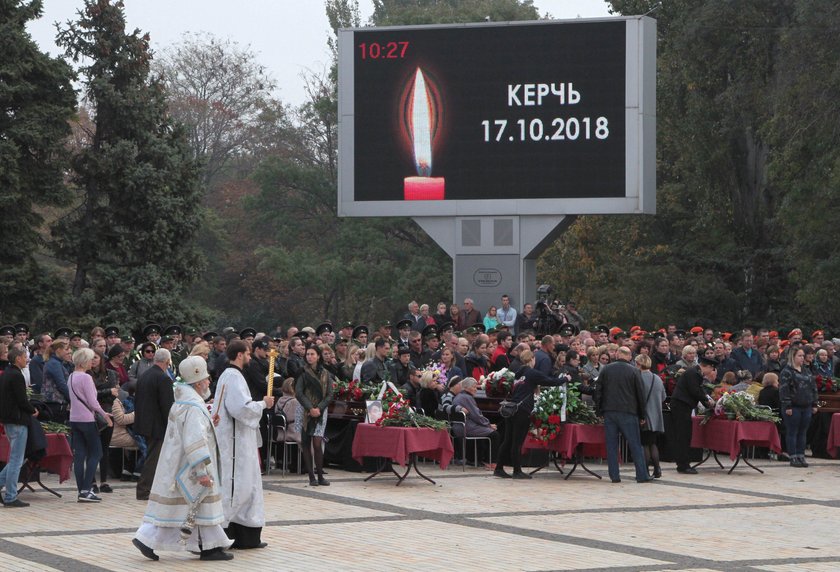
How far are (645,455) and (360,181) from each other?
→ 11.7m

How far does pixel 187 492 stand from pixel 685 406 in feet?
33.5

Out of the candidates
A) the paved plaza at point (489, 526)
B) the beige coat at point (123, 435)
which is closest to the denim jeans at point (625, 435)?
the paved plaza at point (489, 526)

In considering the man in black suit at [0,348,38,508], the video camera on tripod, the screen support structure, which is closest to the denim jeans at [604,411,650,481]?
the man in black suit at [0,348,38,508]

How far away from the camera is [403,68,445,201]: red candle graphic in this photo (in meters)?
30.3

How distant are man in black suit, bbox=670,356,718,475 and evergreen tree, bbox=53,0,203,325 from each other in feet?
62.3

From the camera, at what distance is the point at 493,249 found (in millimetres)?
30531

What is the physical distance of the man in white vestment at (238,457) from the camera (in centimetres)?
1311

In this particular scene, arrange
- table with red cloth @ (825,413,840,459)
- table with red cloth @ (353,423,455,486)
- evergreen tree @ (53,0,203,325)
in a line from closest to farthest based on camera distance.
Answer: table with red cloth @ (353,423,455,486) → table with red cloth @ (825,413,840,459) → evergreen tree @ (53,0,203,325)

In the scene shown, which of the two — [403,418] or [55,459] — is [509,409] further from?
[55,459]

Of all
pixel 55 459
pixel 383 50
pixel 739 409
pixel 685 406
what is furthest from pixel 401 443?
pixel 383 50

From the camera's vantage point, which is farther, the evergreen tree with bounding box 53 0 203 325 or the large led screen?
the evergreen tree with bounding box 53 0 203 325

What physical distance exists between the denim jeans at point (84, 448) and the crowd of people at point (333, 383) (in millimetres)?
16

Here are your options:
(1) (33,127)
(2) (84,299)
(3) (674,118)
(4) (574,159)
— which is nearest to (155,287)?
(2) (84,299)

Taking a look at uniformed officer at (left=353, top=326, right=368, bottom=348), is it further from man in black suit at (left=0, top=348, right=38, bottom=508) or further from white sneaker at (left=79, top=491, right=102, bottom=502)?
man in black suit at (left=0, top=348, right=38, bottom=508)
